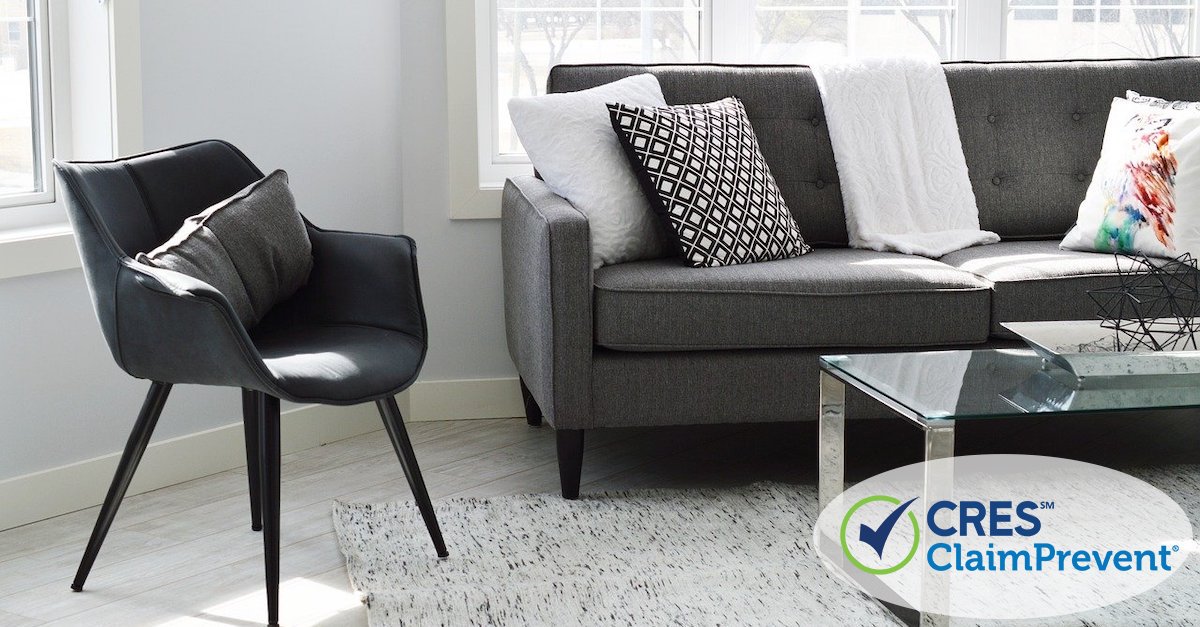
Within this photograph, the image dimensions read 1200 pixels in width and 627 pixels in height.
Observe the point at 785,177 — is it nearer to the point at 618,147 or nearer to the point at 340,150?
the point at 618,147

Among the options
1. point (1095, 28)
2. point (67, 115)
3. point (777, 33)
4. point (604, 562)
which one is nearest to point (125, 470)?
point (604, 562)

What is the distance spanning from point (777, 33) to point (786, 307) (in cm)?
132

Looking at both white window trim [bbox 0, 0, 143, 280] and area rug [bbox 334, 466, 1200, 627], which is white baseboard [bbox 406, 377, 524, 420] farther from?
white window trim [bbox 0, 0, 143, 280]

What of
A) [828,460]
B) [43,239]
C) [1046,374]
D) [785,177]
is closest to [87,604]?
[43,239]

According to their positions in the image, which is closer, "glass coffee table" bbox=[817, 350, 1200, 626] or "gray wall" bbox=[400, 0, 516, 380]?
"glass coffee table" bbox=[817, 350, 1200, 626]

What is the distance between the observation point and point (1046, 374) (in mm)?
2025

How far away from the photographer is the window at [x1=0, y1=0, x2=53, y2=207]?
8.81ft

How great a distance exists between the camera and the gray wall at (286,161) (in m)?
2.62

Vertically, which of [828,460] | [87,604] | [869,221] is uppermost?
[869,221]

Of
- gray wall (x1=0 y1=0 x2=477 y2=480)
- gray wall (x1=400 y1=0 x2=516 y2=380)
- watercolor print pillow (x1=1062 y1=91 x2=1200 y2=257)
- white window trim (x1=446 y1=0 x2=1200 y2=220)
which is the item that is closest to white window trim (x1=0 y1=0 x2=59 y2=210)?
gray wall (x1=0 y1=0 x2=477 y2=480)

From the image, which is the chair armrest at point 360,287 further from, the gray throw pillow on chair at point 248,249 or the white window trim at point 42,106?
the white window trim at point 42,106

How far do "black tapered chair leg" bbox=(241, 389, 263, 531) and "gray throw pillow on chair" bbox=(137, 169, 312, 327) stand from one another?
175 mm

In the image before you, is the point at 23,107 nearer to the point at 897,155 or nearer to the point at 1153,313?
the point at 897,155

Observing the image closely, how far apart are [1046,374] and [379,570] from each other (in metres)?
1.22
